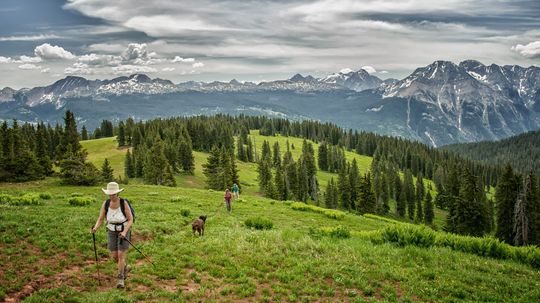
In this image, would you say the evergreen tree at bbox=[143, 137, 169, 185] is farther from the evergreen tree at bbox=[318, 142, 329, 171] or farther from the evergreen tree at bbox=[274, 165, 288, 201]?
the evergreen tree at bbox=[318, 142, 329, 171]

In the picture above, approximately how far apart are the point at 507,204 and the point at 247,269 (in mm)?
74602

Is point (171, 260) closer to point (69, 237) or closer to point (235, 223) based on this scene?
point (69, 237)

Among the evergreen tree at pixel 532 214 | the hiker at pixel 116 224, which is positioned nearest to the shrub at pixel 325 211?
the hiker at pixel 116 224

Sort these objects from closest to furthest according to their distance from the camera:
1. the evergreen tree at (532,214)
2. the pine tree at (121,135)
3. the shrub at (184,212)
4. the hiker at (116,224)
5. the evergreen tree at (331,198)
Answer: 1. the hiker at (116,224)
2. the shrub at (184,212)
3. the evergreen tree at (532,214)
4. the evergreen tree at (331,198)
5. the pine tree at (121,135)

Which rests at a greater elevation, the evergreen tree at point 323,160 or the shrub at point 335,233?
the shrub at point 335,233

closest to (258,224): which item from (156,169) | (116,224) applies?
(116,224)

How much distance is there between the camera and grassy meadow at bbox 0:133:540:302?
1320 centimetres

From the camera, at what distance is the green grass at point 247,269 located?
1321 centimetres

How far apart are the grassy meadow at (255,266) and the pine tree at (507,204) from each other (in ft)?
206

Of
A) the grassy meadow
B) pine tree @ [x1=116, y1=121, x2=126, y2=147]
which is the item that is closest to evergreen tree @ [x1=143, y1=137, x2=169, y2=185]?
pine tree @ [x1=116, y1=121, x2=126, y2=147]

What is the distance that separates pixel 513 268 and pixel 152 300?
52.5ft

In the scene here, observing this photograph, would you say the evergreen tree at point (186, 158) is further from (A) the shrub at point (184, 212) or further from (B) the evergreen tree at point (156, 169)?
(A) the shrub at point (184, 212)

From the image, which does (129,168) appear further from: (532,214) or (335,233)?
(532,214)

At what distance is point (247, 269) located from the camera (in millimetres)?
15477
